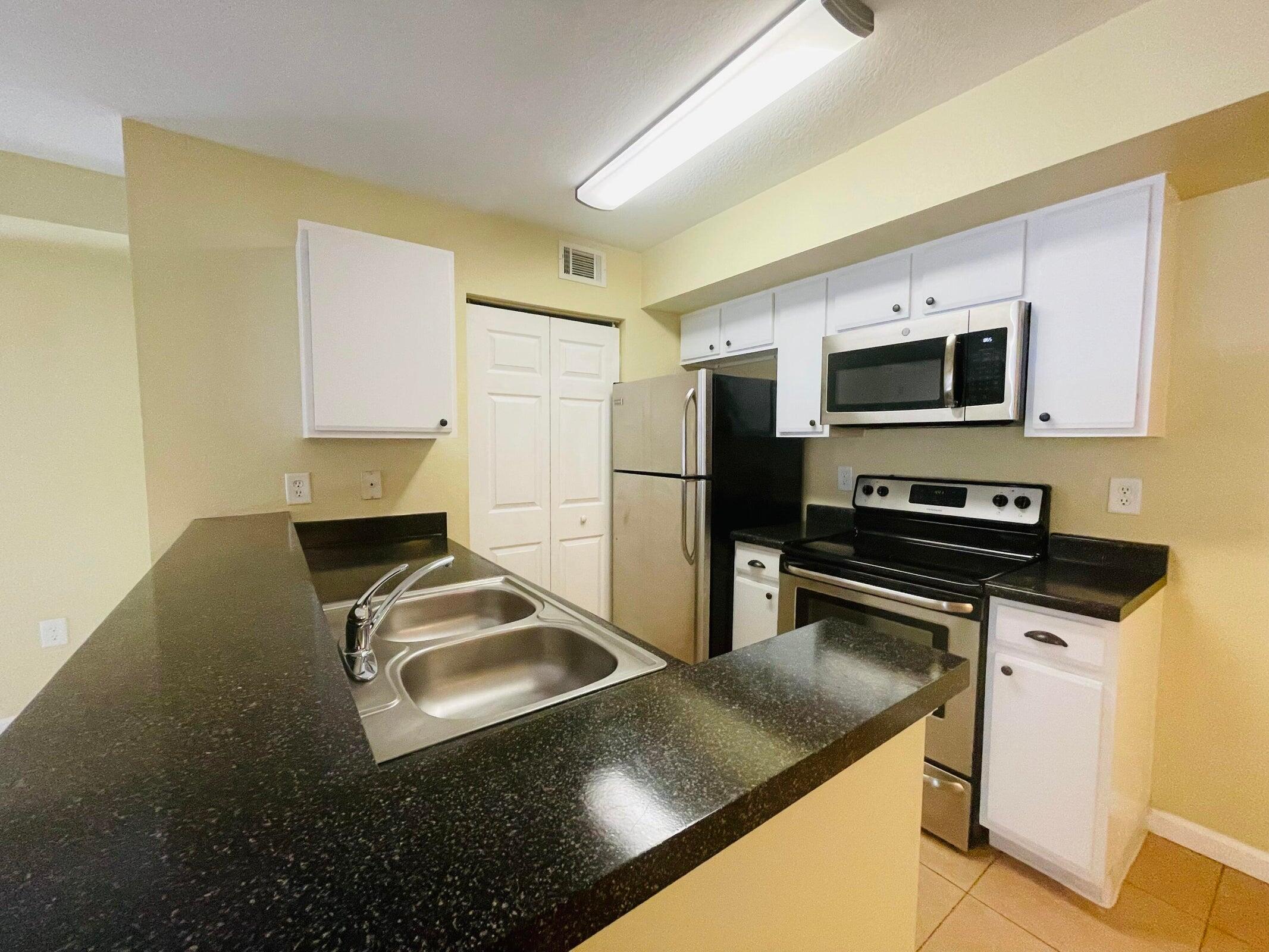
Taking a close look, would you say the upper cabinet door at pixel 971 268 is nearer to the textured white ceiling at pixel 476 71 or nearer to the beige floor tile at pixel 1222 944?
the textured white ceiling at pixel 476 71

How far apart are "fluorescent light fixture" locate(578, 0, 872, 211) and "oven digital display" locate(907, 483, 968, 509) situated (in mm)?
1598

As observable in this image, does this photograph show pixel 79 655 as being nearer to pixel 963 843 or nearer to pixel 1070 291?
pixel 963 843

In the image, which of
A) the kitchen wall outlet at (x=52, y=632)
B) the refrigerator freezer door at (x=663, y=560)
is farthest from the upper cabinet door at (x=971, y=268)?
the kitchen wall outlet at (x=52, y=632)

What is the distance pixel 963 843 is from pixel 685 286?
8.35 feet

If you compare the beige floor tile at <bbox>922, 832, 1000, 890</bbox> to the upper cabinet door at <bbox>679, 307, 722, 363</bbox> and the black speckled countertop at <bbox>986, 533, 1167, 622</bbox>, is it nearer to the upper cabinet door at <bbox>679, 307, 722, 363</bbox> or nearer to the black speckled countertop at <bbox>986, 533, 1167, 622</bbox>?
the black speckled countertop at <bbox>986, 533, 1167, 622</bbox>

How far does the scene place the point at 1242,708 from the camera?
1609 millimetres

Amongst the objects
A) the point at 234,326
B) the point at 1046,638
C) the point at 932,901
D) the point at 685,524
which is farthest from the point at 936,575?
the point at 234,326

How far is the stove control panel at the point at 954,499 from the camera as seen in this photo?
194 cm

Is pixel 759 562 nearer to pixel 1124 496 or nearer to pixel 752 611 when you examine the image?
pixel 752 611

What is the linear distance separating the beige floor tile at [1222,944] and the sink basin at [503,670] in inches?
71.3

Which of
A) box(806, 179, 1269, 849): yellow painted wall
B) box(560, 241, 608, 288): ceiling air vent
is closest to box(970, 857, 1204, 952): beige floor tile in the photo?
box(806, 179, 1269, 849): yellow painted wall

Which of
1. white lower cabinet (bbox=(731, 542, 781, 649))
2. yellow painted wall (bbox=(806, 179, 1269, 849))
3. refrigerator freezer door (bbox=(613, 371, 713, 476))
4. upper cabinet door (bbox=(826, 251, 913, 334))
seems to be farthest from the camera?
refrigerator freezer door (bbox=(613, 371, 713, 476))

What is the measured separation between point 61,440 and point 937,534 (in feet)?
12.6

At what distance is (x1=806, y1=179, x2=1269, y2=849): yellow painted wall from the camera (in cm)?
156
